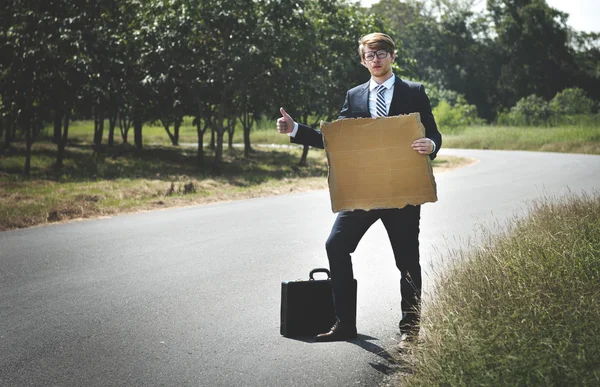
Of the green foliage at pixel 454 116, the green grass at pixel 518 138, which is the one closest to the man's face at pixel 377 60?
the green grass at pixel 518 138

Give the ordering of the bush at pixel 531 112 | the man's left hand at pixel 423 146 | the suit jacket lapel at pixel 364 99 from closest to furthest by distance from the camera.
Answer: the man's left hand at pixel 423 146 → the suit jacket lapel at pixel 364 99 → the bush at pixel 531 112

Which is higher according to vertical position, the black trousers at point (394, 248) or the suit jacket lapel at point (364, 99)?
the suit jacket lapel at point (364, 99)

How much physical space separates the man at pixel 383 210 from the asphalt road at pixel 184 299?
0.51 meters

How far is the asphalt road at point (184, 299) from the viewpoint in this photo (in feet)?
15.3

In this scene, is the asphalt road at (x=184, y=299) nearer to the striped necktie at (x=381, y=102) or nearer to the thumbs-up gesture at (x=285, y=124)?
the striped necktie at (x=381, y=102)

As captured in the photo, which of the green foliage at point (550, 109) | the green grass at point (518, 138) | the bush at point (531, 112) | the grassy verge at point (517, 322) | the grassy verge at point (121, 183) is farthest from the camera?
the bush at point (531, 112)

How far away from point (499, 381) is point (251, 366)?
186 cm

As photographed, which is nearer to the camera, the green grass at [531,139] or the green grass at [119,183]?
the green grass at [119,183]

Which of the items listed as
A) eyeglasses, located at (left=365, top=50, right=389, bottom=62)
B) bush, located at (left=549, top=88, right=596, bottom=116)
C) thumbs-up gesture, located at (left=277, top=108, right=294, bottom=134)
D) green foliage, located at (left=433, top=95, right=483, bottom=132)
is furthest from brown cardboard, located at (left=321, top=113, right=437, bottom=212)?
green foliage, located at (left=433, top=95, right=483, bottom=132)

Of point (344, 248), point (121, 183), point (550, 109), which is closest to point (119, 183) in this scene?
point (121, 183)

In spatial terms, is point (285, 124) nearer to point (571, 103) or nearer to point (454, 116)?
point (571, 103)

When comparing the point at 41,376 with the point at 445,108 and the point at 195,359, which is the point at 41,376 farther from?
the point at 445,108

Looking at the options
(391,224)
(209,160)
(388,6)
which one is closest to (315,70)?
(209,160)

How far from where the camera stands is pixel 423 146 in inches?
176
